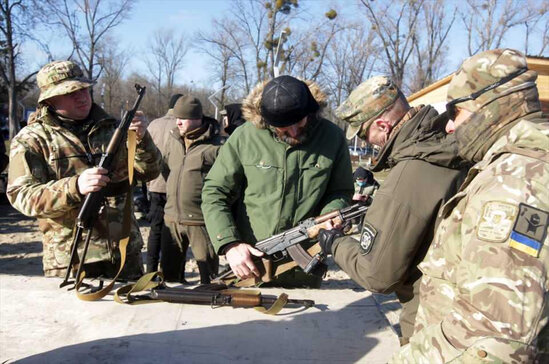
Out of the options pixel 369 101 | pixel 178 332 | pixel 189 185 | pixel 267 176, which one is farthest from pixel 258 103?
pixel 189 185

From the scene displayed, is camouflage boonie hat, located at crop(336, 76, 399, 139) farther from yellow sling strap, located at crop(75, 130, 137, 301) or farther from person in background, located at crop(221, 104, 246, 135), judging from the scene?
person in background, located at crop(221, 104, 246, 135)

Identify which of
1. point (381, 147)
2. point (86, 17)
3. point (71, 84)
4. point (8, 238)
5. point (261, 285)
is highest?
point (86, 17)

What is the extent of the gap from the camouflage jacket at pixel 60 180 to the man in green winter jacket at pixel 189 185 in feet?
4.14

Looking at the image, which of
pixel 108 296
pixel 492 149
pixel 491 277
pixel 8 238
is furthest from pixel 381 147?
pixel 8 238

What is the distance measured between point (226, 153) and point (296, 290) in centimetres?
94

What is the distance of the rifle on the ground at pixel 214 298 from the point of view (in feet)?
7.73

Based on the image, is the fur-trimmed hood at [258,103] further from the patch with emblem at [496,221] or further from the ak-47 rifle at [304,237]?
the patch with emblem at [496,221]

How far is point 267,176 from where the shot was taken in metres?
2.58

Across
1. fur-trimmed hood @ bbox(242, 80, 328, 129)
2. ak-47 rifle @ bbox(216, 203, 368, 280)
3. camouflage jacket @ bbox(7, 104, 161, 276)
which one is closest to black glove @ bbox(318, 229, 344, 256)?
ak-47 rifle @ bbox(216, 203, 368, 280)

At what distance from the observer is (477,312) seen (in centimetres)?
117

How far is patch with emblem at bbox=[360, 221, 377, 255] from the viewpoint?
1.68 meters

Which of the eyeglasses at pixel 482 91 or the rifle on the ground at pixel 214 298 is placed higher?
the eyeglasses at pixel 482 91

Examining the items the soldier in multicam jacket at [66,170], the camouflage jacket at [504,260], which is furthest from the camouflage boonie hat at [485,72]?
the soldier in multicam jacket at [66,170]

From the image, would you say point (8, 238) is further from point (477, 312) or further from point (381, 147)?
point (477, 312)
